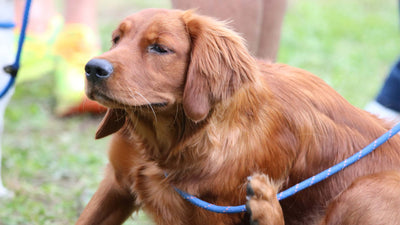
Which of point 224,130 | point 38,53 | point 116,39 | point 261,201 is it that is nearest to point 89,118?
point 38,53

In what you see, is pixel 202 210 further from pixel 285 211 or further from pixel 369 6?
pixel 369 6

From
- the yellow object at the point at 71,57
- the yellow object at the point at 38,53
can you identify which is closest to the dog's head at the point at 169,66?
the yellow object at the point at 71,57

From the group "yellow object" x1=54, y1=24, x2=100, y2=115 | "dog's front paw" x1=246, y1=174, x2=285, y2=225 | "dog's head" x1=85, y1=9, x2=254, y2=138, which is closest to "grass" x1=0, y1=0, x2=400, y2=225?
"yellow object" x1=54, y1=24, x2=100, y2=115

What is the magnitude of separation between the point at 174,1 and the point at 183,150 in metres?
1.27

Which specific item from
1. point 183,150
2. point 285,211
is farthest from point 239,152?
point 285,211

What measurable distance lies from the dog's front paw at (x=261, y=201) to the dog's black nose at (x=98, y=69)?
0.78 m

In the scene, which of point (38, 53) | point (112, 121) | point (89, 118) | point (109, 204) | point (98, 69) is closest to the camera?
point (98, 69)

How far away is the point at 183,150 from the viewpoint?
2650 millimetres

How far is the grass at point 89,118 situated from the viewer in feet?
12.8

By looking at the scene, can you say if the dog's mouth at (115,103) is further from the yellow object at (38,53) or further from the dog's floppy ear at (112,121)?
the yellow object at (38,53)

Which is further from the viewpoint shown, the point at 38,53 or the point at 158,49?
the point at 38,53

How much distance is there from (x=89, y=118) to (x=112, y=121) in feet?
8.89

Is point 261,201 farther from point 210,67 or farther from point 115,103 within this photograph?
point 115,103

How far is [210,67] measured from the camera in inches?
99.7
